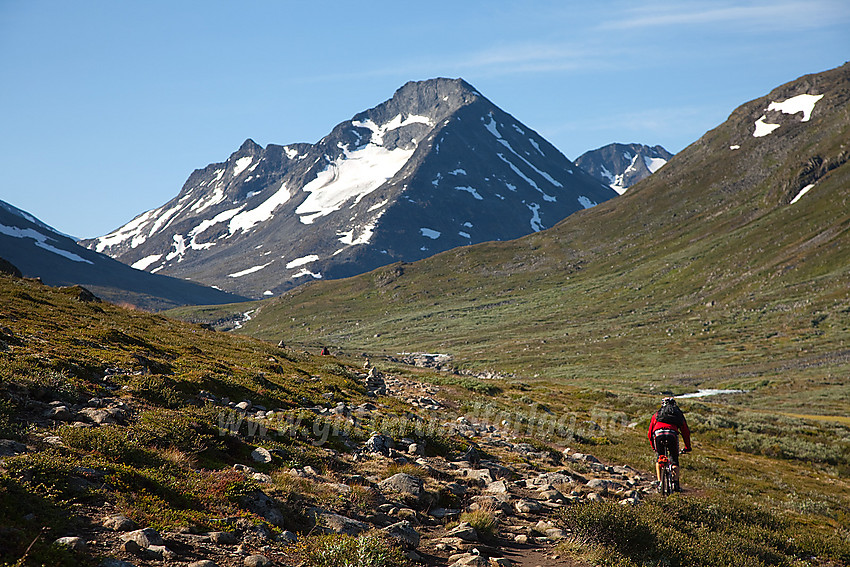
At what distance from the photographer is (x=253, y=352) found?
109 feet

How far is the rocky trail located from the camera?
7.58 m

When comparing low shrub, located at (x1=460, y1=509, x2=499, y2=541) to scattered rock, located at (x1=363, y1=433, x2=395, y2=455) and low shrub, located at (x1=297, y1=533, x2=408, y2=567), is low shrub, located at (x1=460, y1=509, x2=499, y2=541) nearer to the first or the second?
low shrub, located at (x1=297, y1=533, x2=408, y2=567)

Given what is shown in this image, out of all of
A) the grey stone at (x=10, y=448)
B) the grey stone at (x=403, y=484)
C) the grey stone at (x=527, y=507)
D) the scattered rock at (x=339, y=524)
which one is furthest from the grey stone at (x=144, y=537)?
the grey stone at (x=527, y=507)

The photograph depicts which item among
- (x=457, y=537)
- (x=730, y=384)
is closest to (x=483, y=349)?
(x=730, y=384)

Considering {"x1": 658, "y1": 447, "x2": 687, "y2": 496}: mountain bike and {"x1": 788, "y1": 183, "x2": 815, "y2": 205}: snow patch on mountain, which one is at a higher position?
{"x1": 788, "y1": 183, "x2": 815, "y2": 205}: snow patch on mountain

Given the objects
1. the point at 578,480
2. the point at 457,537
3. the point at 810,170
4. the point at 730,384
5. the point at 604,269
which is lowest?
the point at 730,384

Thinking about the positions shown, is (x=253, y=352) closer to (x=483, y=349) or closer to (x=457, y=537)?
(x=457, y=537)

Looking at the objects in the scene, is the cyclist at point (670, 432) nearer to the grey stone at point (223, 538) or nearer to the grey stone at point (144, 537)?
the grey stone at point (223, 538)

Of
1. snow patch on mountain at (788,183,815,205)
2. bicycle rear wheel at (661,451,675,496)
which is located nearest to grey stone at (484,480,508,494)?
bicycle rear wheel at (661,451,675,496)

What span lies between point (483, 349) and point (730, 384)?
2250 inches

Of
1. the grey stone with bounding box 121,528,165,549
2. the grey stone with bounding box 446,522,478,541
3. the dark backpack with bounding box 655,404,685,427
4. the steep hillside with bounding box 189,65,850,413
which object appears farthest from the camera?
the steep hillside with bounding box 189,65,850,413

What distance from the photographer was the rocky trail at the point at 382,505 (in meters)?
7.58

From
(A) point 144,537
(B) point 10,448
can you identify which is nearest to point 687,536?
(A) point 144,537

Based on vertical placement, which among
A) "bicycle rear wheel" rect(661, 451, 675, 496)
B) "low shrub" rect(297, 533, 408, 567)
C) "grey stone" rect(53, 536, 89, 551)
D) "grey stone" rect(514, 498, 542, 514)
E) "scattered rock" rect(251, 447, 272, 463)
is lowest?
"bicycle rear wheel" rect(661, 451, 675, 496)
